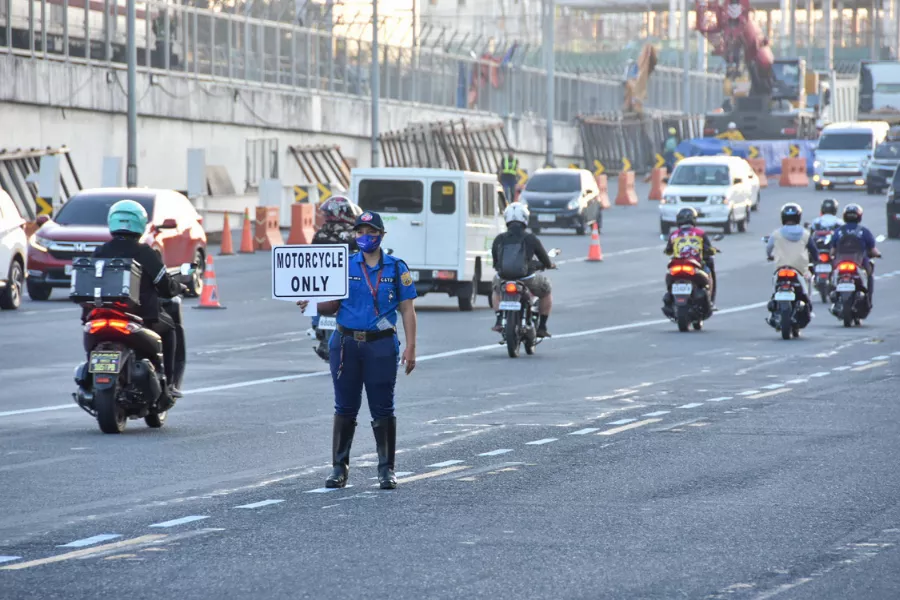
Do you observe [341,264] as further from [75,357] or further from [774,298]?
[774,298]

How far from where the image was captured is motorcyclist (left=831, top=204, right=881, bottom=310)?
1046 inches

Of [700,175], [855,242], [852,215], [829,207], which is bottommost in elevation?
[855,242]

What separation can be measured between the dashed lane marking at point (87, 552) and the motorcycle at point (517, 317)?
12332 millimetres

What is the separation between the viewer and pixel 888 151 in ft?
201

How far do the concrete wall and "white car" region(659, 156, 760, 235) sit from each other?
11336 millimetres

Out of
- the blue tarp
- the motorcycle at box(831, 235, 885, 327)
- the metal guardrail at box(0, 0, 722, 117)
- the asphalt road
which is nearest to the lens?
the asphalt road

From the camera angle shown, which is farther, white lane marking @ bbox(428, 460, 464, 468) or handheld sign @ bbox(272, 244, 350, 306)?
white lane marking @ bbox(428, 460, 464, 468)

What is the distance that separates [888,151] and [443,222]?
34343 millimetres

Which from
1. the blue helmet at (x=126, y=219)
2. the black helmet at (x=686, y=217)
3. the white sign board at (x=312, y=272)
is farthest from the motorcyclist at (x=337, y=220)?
the black helmet at (x=686, y=217)

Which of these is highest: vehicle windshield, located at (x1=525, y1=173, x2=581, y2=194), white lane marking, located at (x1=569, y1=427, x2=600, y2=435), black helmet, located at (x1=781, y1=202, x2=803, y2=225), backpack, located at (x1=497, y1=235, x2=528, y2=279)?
vehicle windshield, located at (x1=525, y1=173, x2=581, y2=194)

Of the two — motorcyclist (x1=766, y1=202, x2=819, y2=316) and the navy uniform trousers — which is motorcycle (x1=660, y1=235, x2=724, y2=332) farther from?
the navy uniform trousers

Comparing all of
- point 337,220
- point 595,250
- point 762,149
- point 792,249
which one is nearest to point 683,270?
point 792,249

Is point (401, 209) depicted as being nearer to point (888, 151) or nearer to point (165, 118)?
point (165, 118)

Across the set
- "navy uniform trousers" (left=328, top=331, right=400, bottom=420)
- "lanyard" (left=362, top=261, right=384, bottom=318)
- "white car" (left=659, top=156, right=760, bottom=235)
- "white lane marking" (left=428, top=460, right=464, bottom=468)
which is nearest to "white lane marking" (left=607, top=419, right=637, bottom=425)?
"white lane marking" (left=428, top=460, right=464, bottom=468)
